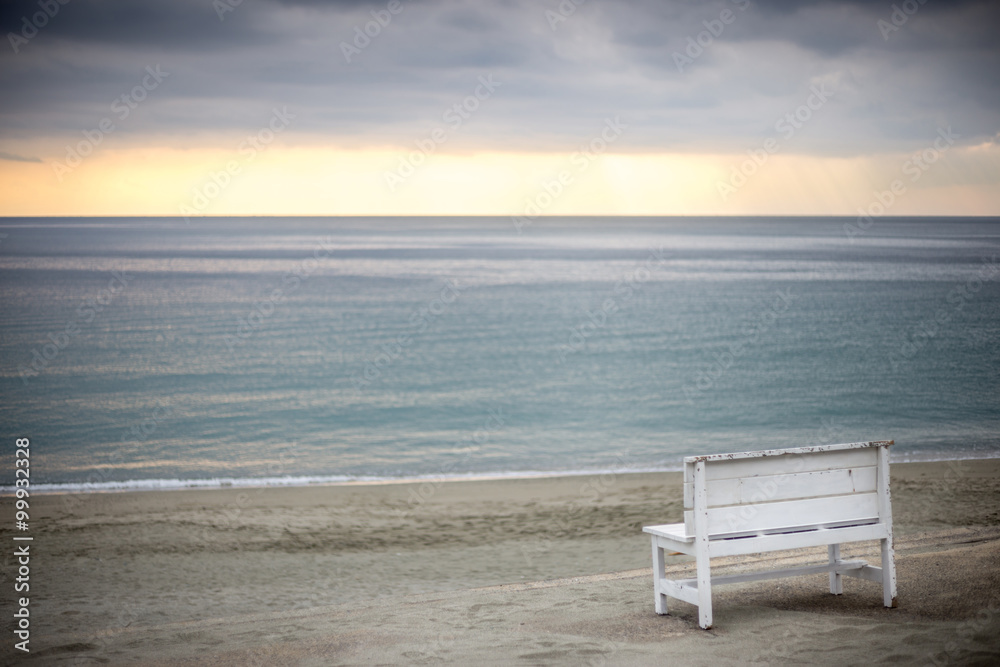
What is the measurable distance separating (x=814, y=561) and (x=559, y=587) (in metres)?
2.44

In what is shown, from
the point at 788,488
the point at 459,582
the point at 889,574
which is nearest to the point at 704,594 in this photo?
the point at 788,488

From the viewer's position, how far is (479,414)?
72.3 ft

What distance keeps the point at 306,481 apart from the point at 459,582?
7707 millimetres

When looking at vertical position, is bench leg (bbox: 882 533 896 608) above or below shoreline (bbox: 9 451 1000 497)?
above

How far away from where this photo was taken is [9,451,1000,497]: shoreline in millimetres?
14875

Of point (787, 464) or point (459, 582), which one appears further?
point (459, 582)

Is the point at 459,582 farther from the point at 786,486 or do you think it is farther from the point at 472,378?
the point at 472,378

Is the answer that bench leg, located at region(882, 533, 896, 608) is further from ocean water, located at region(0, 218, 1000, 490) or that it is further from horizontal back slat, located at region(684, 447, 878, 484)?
ocean water, located at region(0, 218, 1000, 490)

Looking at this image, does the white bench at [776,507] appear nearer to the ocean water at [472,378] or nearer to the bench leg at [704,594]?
the bench leg at [704,594]

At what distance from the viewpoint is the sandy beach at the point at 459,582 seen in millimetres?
5016

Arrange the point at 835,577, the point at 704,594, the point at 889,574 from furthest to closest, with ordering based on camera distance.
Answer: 1. the point at 835,577
2. the point at 889,574
3. the point at 704,594

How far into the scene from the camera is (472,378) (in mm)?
27438

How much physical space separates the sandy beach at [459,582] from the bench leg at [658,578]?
0.10 metres

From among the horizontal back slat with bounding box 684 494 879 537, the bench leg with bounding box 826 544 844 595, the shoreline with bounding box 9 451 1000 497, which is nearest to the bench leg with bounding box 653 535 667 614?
the horizontal back slat with bounding box 684 494 879 537
